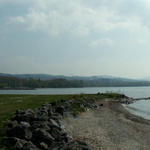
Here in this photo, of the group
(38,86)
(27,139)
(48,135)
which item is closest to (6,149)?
(27,139)

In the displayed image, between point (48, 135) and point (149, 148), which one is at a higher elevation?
point (48, 135)

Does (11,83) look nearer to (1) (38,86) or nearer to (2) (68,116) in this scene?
(1) (38,86)

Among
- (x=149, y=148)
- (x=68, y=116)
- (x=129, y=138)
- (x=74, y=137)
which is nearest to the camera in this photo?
(x=149, y=148)

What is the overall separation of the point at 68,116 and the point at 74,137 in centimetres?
731

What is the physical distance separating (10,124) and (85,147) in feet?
19.0

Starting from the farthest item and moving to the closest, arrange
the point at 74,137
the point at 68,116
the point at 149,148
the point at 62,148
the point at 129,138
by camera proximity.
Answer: the point at 68,116 → the point at 129,138 → the point at 74,137 → the point at 149,148 → the point at 62,148

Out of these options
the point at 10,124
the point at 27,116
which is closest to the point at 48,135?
the point at 10,124

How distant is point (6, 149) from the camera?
8.63 metres

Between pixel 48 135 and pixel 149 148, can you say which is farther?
pixel 149 148

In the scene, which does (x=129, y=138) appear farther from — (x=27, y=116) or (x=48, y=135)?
(x=27, y=116)

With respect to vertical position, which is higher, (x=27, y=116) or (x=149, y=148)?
(x=27, y=116)

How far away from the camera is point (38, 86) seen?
19625cm

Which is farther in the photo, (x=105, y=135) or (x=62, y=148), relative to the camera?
(x=105, y=135)

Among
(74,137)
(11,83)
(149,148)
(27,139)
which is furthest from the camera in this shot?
(11,83)
